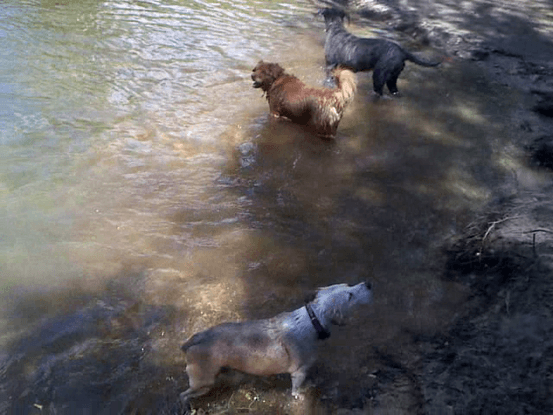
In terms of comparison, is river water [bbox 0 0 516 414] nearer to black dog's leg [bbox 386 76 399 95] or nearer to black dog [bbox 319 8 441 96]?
black dog's leg [bbox 386 76 399 95]

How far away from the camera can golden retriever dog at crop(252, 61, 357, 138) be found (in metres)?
6.60

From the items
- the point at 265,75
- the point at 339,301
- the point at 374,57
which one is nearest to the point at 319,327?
the point at 339,301

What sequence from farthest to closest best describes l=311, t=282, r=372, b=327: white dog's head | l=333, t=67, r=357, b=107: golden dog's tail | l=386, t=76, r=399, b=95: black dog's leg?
l=386, t=76, r=399, b=95: black dog's leg → l=333, t=67, r=357, b=107: golden dog's tail → l=311, t=282, r=372, b=327: white dog's head

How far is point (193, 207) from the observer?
17.9ft

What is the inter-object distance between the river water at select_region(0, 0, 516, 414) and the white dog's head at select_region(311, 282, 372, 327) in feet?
1.01

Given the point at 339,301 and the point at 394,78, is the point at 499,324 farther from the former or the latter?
the point at 394,78

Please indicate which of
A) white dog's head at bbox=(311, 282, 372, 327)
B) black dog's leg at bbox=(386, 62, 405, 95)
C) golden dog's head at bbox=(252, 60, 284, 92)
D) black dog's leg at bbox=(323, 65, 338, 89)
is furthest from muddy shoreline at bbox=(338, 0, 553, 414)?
golden dog's head at bbox=(252, 60, 284, 92)

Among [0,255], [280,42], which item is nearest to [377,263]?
[0,255]

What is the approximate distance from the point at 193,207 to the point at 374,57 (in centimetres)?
434

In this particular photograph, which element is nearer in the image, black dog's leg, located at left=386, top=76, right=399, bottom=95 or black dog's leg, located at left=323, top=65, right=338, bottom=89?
black dog's leg, located at left=323, top=65, right=338, bottom=89

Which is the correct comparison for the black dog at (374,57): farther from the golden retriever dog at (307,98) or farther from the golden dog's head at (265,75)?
the golden dog's head at (265,75)

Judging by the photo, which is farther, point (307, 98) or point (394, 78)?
point (394, 78)

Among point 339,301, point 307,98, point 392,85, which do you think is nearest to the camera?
point 339,301

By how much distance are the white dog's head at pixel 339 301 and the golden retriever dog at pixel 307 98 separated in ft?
11.2
